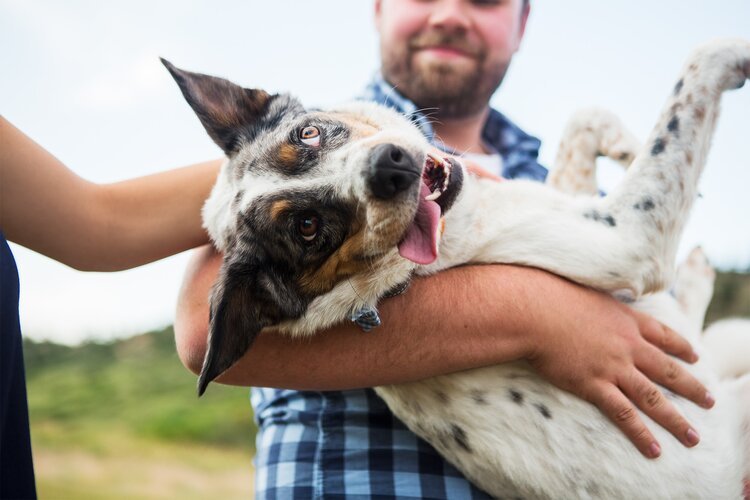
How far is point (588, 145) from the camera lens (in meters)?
3.30

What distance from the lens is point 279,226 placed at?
2.36 meters

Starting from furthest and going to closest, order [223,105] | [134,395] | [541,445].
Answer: [134,395], [223,105], [541,445]

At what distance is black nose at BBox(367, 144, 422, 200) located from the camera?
217 centimetres

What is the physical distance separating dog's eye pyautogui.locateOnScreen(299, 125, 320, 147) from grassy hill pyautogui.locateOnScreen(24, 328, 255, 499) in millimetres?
6702

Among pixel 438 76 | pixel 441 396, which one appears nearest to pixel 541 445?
pixel 441 396

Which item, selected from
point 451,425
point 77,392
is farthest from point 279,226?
point 77,392

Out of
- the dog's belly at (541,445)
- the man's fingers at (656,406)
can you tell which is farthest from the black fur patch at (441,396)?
the man's fingers at (656,406)

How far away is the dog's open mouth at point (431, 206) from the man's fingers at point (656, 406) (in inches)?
35.6

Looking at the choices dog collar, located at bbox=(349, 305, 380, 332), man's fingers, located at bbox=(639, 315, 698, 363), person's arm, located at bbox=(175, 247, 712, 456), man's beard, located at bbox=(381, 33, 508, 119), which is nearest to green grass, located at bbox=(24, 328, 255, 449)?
man's beard, located at bbox=(381, 33, 508, 119)

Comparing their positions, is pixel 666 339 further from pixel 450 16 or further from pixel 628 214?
pixel 450 16

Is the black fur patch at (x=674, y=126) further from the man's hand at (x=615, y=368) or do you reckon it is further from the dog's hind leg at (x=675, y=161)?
the man's hand at (x=615, y=368)

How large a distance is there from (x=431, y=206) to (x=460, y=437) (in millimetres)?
915

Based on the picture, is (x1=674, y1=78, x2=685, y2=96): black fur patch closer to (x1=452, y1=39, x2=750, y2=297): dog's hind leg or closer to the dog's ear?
(x1=452, y1=39, x2=750, y2=297): dog's hind leg

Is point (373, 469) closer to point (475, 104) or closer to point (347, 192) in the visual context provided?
point (347, 192)
